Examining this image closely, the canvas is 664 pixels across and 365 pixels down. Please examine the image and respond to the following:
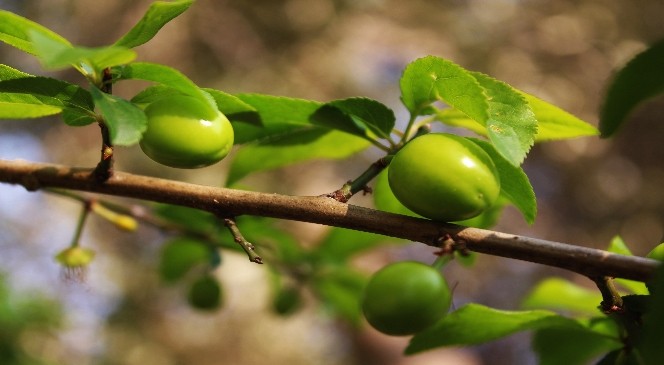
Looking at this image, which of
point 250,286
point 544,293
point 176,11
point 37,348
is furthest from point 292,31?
point 176,11

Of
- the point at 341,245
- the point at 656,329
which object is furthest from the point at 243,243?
the point at 341,245

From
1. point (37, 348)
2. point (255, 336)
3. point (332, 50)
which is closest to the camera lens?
point (37, 348)

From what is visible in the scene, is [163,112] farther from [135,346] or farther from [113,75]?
[135,346]

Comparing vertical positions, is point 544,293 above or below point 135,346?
above

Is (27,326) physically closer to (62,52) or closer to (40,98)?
(40,98)

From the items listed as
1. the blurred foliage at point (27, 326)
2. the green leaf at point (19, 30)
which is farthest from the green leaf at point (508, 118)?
the blurred foliage at point (27, 326)

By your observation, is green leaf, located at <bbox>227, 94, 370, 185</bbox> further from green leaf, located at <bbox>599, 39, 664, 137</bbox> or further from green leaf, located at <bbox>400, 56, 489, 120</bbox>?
green leaf, located at <bbox>599, 39, 664, 137</bbox>
